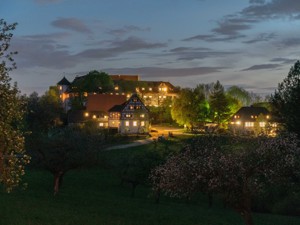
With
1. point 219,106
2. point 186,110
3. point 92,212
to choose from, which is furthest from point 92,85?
point 92,212

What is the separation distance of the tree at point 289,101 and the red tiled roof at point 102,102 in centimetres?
7518

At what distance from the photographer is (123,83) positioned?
18525 centimetres

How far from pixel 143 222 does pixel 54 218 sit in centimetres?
726

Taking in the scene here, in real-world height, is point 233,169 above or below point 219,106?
below

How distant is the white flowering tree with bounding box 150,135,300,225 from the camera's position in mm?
24422

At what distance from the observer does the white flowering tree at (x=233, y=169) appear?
961 inches

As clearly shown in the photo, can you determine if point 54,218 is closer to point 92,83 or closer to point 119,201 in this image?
point 119,201

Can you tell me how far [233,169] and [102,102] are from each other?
118m

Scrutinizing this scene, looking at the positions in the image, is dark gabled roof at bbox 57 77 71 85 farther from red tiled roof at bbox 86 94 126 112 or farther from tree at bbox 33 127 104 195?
tree at bbox 33 127 104 195

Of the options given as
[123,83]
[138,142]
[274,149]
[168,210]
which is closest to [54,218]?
[168,210]

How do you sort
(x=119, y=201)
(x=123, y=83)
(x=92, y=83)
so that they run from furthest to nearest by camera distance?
(x=123, y=83)
(x=92, y=83)
(x=119, y=201)

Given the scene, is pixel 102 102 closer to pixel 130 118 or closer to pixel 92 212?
pixel 130 118

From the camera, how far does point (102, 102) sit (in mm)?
141250

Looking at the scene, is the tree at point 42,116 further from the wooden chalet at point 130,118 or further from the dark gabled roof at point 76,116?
the wooden chalet at point 130,118
